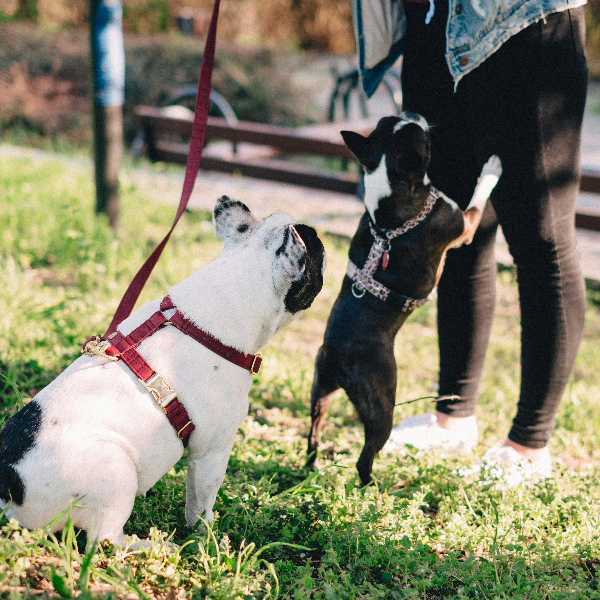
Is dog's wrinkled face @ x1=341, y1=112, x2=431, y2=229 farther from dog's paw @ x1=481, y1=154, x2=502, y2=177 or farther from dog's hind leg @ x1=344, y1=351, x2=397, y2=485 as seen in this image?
dog's hind leg @ x1=344, y1=351, x2=397, y2=485

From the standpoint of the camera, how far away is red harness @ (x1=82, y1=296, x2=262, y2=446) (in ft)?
5.70

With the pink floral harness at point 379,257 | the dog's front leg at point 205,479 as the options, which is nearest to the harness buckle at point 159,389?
the dog's front leg at point 205,479

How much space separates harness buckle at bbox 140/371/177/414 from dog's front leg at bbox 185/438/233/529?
247mm

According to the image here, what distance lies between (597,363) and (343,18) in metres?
13.7

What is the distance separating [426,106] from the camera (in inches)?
93.0

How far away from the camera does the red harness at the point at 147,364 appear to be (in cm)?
174

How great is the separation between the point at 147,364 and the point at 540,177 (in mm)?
1423

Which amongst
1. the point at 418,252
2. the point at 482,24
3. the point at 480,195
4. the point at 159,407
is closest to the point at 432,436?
the point at 418,252

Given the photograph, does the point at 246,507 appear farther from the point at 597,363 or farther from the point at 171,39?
the point at 171,39

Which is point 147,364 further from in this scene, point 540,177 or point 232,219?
point 540,177

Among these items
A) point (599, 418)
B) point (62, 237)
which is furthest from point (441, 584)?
point (62, 237)

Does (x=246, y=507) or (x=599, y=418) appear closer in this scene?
(x=246, y=507)

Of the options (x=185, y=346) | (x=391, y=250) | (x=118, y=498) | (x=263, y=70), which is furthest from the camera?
(x=263, y=70)

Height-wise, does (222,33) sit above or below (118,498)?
above
